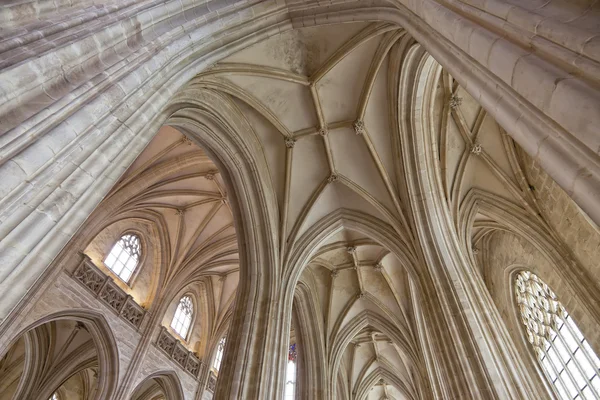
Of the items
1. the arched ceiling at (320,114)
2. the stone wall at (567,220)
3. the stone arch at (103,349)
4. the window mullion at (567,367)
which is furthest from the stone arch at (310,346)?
the stone wall at (567,220)

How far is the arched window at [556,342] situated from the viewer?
27.7 ft

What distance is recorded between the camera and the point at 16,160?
111 inches

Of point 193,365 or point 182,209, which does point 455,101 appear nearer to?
point 182,209

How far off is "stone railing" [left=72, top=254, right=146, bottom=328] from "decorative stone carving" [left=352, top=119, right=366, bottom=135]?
9.64 meters

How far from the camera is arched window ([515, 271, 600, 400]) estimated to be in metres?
8.44

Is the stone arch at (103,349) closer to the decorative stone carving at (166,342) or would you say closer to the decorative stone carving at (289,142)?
the decorative stone carving at (166,342)

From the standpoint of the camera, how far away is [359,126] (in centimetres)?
1072

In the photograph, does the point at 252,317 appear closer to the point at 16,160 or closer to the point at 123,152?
the point at 123,152

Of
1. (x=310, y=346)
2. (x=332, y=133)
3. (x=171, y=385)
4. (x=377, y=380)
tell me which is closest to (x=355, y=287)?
(x=310, y=346)

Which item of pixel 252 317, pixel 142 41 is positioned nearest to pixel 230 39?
pixel 142 41

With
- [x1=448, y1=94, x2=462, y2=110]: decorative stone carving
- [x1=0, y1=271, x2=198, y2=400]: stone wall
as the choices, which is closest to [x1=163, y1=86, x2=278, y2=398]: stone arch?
[x1=0, y1=271, x2=198, y2=400]: stone wall

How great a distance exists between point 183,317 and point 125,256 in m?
4.10

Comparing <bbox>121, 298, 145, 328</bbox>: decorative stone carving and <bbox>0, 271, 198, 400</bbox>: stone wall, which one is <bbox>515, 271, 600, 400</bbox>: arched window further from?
<bbox>121, 298, 145, 328</bbox>: decorative stone carving

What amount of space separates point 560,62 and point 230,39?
511cm
